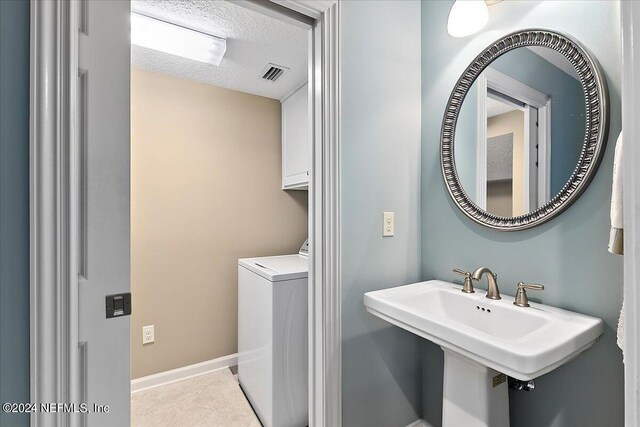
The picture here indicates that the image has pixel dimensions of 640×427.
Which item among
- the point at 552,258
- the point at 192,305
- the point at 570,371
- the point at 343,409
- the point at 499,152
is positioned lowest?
the point at 343,409

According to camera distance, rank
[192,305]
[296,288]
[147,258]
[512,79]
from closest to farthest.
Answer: [512,79]
[296,288]
[147,258]
[192,305]

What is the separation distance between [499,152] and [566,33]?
0.44 metres

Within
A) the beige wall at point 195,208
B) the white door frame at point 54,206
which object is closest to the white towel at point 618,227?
the white door frame at point 54,206

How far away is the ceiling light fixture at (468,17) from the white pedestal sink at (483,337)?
108 centimetres

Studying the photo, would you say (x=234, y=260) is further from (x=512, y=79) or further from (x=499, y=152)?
(x=512, y=79)

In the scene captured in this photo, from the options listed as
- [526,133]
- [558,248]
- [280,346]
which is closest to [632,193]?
[558,248]

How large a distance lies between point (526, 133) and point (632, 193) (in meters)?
0.81

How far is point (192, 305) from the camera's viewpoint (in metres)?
2.29

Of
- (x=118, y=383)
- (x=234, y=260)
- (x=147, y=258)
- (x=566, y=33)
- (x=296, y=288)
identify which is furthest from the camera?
(x=234, y=260)

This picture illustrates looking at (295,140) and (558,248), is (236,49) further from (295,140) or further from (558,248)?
(558,248)

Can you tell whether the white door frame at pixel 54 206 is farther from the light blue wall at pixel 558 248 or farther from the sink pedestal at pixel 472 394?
the light blue wall at pixel 558 248

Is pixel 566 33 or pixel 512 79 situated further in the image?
pixel 512 79

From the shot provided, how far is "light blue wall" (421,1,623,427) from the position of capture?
971 millimetres

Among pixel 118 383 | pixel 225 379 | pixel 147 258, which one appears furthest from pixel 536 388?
pixel 147 258
